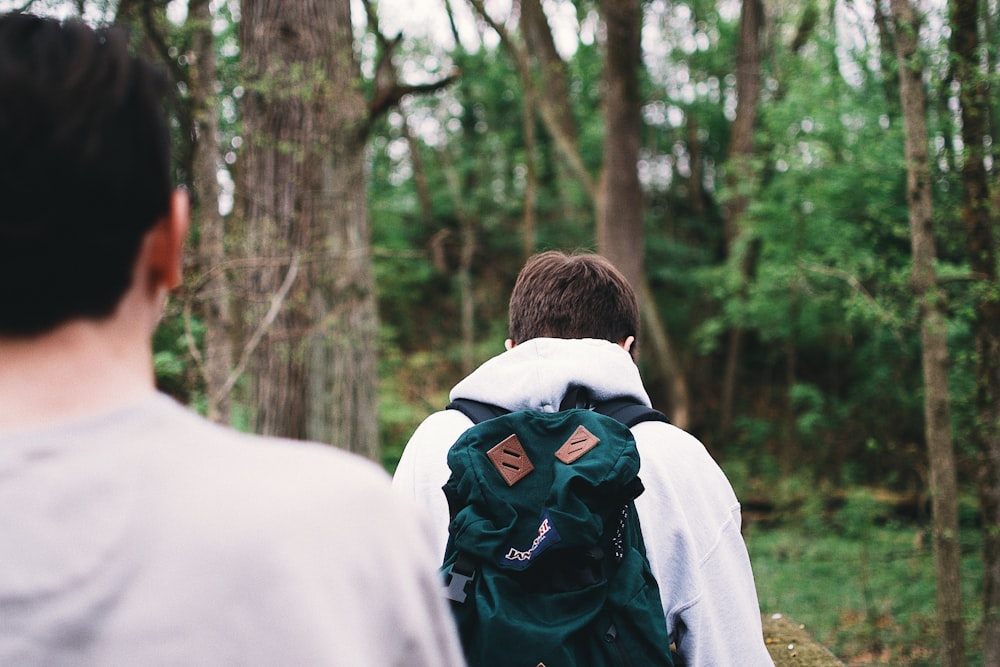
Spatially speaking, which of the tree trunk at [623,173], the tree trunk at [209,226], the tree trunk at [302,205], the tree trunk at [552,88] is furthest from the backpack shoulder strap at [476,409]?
the tree trunk at [552,88]

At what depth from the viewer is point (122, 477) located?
789 mm

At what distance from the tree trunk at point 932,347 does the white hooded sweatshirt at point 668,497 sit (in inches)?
199

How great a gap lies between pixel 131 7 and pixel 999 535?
7926mm

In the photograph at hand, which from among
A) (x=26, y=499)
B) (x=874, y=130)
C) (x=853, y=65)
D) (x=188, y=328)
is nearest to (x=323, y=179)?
(x=188, y=328)

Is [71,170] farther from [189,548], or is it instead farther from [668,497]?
[668,497]

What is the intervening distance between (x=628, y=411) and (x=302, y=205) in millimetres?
4623

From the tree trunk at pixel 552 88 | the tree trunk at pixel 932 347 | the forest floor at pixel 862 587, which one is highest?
the tree trunk at pixel 552 88

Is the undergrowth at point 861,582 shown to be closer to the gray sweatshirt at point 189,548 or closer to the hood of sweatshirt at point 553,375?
the hood of sweatshirt at point 553,375

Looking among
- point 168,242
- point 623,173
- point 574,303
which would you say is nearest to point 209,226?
point 623,173

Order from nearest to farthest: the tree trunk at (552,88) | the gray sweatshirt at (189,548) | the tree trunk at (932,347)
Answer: the gray sweatshirt at (189,548), the tree trunk at (932,347), the tree trunk at (552,88)

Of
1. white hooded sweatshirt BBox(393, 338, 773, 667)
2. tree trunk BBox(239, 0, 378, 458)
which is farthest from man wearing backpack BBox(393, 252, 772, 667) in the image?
tree trunk BBox(239, 0, 378, 458)

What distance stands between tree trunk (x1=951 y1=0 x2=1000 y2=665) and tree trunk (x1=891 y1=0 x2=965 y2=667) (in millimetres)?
219

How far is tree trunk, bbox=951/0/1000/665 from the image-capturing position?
5.80 meters

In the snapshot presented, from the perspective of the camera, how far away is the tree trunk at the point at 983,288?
5.80 meters
